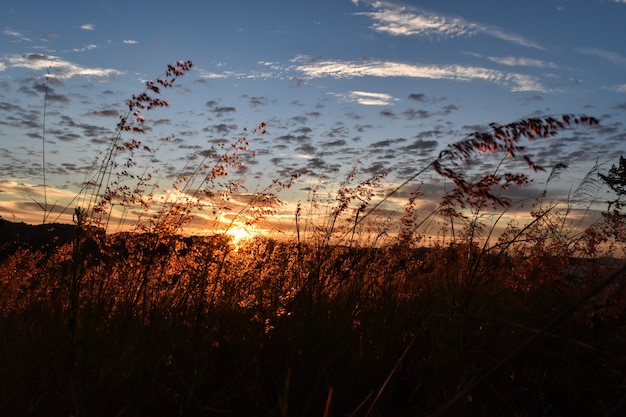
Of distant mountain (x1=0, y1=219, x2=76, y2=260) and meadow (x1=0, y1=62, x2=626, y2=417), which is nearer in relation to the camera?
meadow (x1=0, y1=62, x2=626, y2=417)

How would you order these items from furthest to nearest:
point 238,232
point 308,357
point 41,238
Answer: point 41,238, point 238,232, point 308,357

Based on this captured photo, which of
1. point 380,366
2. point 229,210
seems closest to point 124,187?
point 229,210

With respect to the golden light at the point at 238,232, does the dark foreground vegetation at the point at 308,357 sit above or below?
below

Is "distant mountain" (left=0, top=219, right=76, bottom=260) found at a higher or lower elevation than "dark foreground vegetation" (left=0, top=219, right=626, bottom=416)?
higher

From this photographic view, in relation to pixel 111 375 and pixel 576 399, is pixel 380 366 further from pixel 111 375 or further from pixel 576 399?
pixel 111 375

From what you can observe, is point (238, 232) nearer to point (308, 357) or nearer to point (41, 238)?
point (308, 357)

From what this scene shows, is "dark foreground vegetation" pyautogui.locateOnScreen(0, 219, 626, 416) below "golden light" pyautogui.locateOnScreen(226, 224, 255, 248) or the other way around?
below

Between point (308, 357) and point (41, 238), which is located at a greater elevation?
point (41, 238)

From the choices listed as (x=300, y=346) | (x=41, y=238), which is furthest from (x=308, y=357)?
(x=41, y=238)

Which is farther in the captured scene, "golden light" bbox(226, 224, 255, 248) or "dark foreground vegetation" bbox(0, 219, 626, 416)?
"golden light" bbox(226, 224, 255, 248)

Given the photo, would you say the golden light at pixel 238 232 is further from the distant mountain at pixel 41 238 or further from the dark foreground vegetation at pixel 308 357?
the distant mountain at pixel 41 238

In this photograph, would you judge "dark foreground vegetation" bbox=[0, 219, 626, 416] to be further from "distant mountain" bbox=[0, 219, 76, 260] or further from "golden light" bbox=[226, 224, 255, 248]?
"distant mountain" bbox=[0, 219, 76, 260]

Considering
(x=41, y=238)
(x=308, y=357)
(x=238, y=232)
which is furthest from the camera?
(x=41, y=238)

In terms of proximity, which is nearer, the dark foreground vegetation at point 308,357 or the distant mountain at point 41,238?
the dark foreground vegetation at point 308,357
